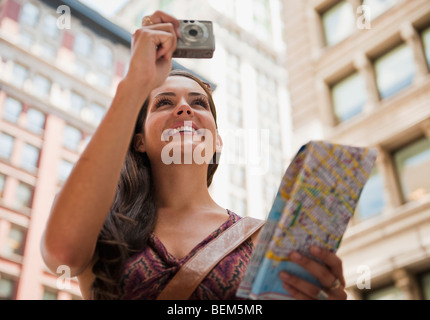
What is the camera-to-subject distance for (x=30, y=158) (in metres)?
30.8

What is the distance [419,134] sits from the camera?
12867mm

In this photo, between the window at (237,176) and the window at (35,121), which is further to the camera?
the window at (237,176)

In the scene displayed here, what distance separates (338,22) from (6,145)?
19205 millimetres

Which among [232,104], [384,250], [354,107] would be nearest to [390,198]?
[384,250]

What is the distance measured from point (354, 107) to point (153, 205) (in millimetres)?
13266

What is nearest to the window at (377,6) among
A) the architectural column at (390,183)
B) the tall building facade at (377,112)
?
the tall building facade at (377,112)

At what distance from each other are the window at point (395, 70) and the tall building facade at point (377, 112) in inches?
0.9

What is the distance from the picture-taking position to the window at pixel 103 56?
36531 mm

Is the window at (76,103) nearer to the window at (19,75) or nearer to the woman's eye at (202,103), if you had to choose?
the window at (19,75)

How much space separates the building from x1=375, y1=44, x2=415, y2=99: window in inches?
574

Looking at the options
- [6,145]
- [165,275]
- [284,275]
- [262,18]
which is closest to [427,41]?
[165,275]

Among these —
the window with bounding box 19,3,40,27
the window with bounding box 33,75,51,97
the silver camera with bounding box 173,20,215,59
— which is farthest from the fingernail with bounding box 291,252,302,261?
the window with bounding box 19,3,40,27

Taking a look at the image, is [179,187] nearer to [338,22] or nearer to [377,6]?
[377,6]
